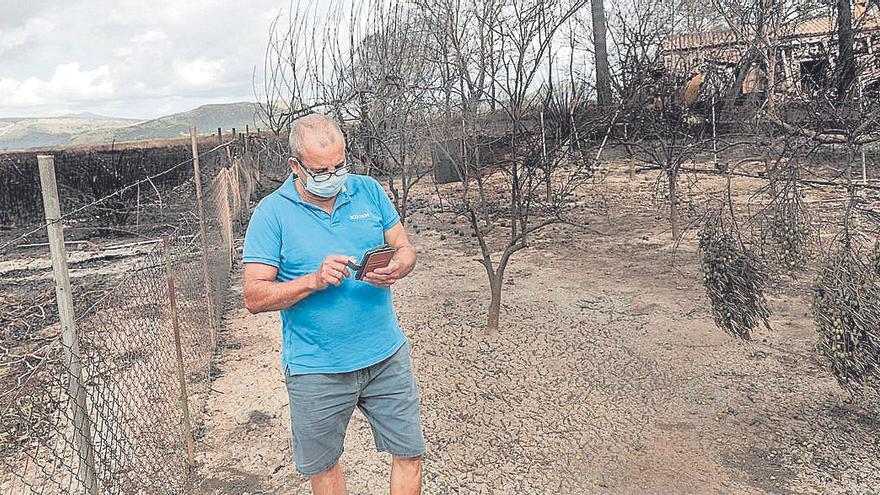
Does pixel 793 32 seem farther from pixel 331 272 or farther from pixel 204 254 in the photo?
pixel 331 272

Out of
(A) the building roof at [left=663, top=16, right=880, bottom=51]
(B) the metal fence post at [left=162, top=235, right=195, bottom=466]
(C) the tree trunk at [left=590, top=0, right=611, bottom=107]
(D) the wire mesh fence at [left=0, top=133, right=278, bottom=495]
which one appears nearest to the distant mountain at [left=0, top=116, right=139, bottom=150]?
(C) the tree trunk at [left=590, top=0, right=611, bottom=107]

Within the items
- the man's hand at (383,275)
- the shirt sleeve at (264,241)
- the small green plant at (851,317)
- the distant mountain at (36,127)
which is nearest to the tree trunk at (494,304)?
the small green plant at (851,317)

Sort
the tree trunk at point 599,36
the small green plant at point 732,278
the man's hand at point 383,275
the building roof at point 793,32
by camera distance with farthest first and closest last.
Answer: the tree trunk at point 599,36 → the building roof at point 793,32 → the small green plant at point 732,278 → the man's hand at point 383,275

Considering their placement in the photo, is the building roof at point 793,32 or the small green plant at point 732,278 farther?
the building roof at point 793,32

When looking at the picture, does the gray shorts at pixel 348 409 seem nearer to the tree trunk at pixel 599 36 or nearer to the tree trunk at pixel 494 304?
the tree trunk at pixel 494 304

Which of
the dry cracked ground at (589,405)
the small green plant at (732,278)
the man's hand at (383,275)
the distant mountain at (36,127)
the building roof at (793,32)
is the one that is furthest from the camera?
the distant mountain at (36,127)

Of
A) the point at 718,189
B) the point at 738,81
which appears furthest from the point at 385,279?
the point at 718,189

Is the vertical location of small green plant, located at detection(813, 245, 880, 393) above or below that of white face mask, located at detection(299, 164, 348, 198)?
below

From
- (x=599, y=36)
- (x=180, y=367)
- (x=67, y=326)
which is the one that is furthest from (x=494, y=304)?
(x=599, y=36)

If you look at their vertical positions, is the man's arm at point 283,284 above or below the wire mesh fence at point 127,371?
above

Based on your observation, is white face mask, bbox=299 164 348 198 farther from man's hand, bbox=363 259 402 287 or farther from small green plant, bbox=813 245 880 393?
small green plant, bbox=813 245 880 393

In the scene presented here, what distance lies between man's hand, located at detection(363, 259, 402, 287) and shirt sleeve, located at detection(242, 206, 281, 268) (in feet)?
1.06

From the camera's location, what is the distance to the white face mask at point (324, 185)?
94.5 inches

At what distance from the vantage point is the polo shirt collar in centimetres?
243
